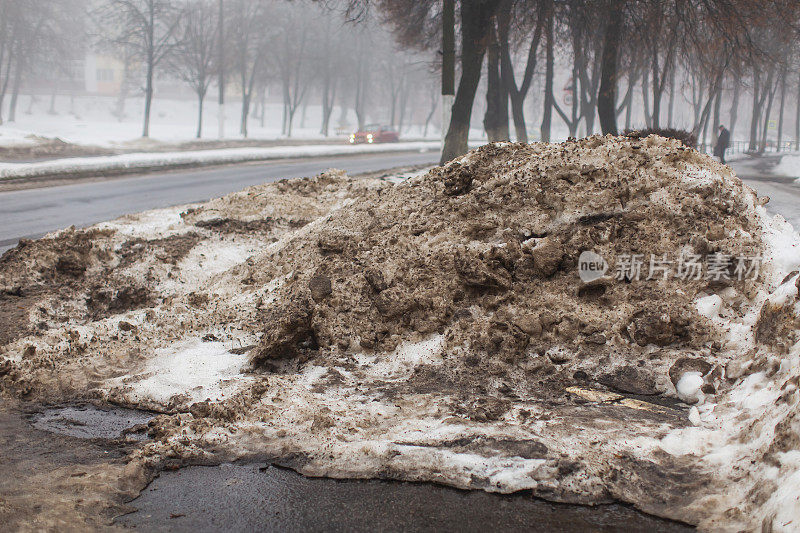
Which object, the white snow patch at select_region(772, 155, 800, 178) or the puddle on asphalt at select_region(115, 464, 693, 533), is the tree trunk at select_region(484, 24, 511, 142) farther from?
the puddle on asphalt at select_region(115, 464, 693, 533)

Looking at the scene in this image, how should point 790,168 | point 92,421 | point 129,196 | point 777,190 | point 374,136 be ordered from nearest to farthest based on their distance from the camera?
point 92,421, point 129,196, point 777,190, point 790,168, point 374,136

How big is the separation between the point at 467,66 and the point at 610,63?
3084 mm

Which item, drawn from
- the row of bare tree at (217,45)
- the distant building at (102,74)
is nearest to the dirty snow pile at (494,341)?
the row of bare tree at (217,45)

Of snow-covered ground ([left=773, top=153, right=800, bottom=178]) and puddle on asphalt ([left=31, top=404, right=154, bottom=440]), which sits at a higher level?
snow-covered ground ([left=773, top=153, right=800, bottom=178])

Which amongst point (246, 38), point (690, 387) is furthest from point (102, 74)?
point (690, 387)

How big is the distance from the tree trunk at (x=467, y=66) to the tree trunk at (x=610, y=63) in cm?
250

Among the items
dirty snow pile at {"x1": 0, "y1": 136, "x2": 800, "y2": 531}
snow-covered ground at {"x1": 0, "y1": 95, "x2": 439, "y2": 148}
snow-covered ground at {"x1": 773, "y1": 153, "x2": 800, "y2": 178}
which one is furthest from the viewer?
snow-covered ground at {"x1": 0, "y1": 95, "x2": 439, "y2": 148}

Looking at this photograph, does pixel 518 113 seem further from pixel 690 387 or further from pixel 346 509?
pixel 346 509

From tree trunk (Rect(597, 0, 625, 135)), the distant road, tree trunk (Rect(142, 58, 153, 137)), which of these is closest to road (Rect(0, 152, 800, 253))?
the distant road

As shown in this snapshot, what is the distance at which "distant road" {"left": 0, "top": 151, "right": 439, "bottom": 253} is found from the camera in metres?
10.5

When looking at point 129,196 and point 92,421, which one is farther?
point 129,196

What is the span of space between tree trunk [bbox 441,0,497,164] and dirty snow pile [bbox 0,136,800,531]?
27.6 ft

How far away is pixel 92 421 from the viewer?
Result: 4121 millimetres

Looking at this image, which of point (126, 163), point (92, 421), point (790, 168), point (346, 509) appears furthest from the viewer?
point (790, 168)
